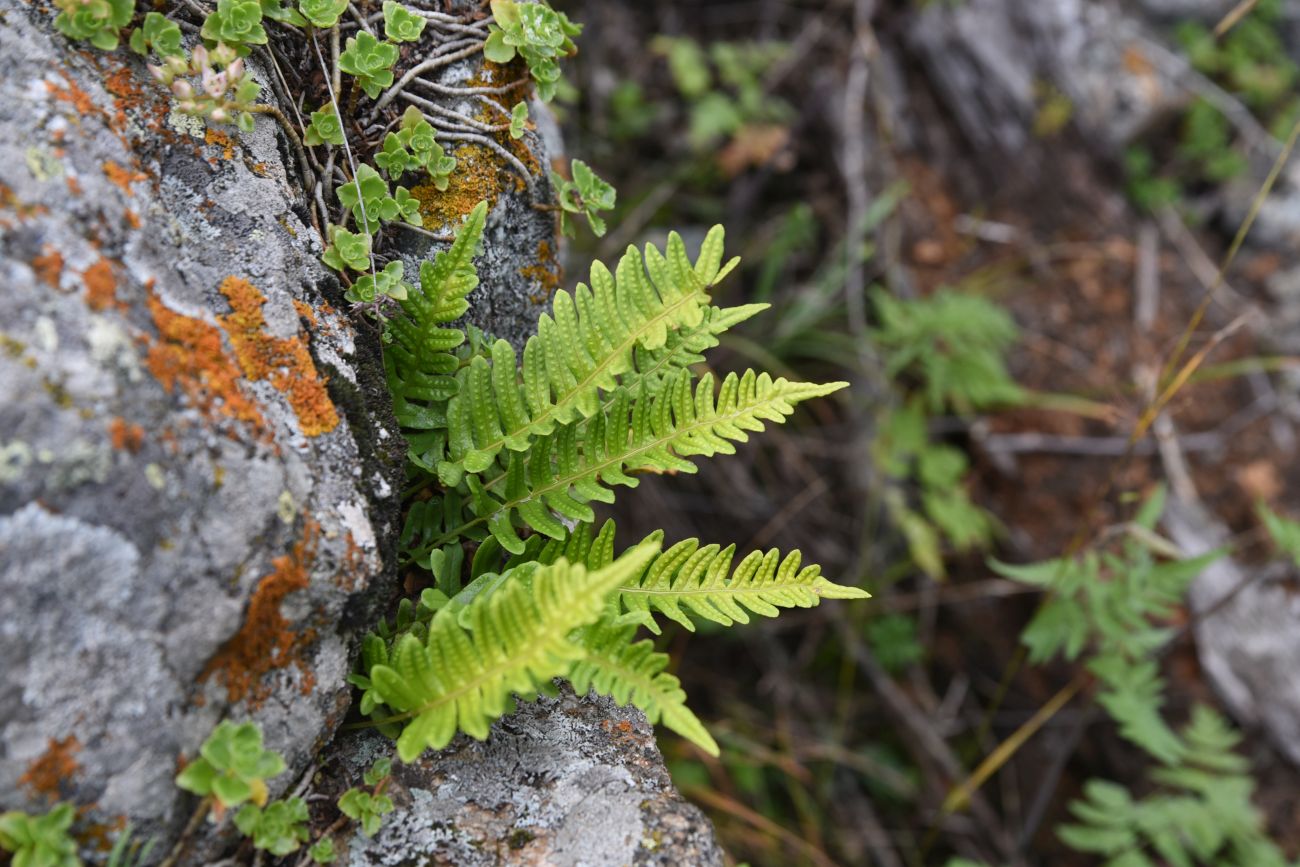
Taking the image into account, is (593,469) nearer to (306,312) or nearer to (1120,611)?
(306,312)

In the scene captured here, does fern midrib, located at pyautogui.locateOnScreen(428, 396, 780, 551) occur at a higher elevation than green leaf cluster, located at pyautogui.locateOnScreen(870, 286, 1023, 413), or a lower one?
higher

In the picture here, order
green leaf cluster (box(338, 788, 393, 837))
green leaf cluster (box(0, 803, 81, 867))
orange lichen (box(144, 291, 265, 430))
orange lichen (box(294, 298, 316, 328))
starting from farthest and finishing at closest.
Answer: orange lichen (box(294, 298, 316, 328))
green leaf cluster (box(338, 788, 393, 837))
orange lichen (box(144, 291, 265, 430))
green leaf cluster (box(0, 803, 81, 867))

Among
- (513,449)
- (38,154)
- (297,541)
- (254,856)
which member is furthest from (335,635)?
(38,154)

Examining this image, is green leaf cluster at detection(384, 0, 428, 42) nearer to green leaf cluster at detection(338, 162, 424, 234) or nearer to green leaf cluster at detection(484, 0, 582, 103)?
green leaf cluster at detection(484, 0, 582, 103)

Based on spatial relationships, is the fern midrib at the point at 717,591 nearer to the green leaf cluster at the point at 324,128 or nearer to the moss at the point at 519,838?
the moss at the point at 519,838

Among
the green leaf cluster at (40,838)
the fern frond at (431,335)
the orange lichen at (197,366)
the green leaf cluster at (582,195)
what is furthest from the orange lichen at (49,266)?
the green leaf cluster at (582,195)

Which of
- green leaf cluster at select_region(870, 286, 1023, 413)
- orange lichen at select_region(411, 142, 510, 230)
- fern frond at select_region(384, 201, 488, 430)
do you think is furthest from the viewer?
green leaf cluster at select_region(870, 286, 1023, 413)

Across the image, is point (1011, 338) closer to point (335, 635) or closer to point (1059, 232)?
point (1059, 232)

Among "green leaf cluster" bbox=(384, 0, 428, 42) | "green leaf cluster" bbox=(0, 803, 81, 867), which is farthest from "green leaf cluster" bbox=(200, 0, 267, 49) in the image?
"green leaf cluster" bbox=(0, 803, 81, 867)
